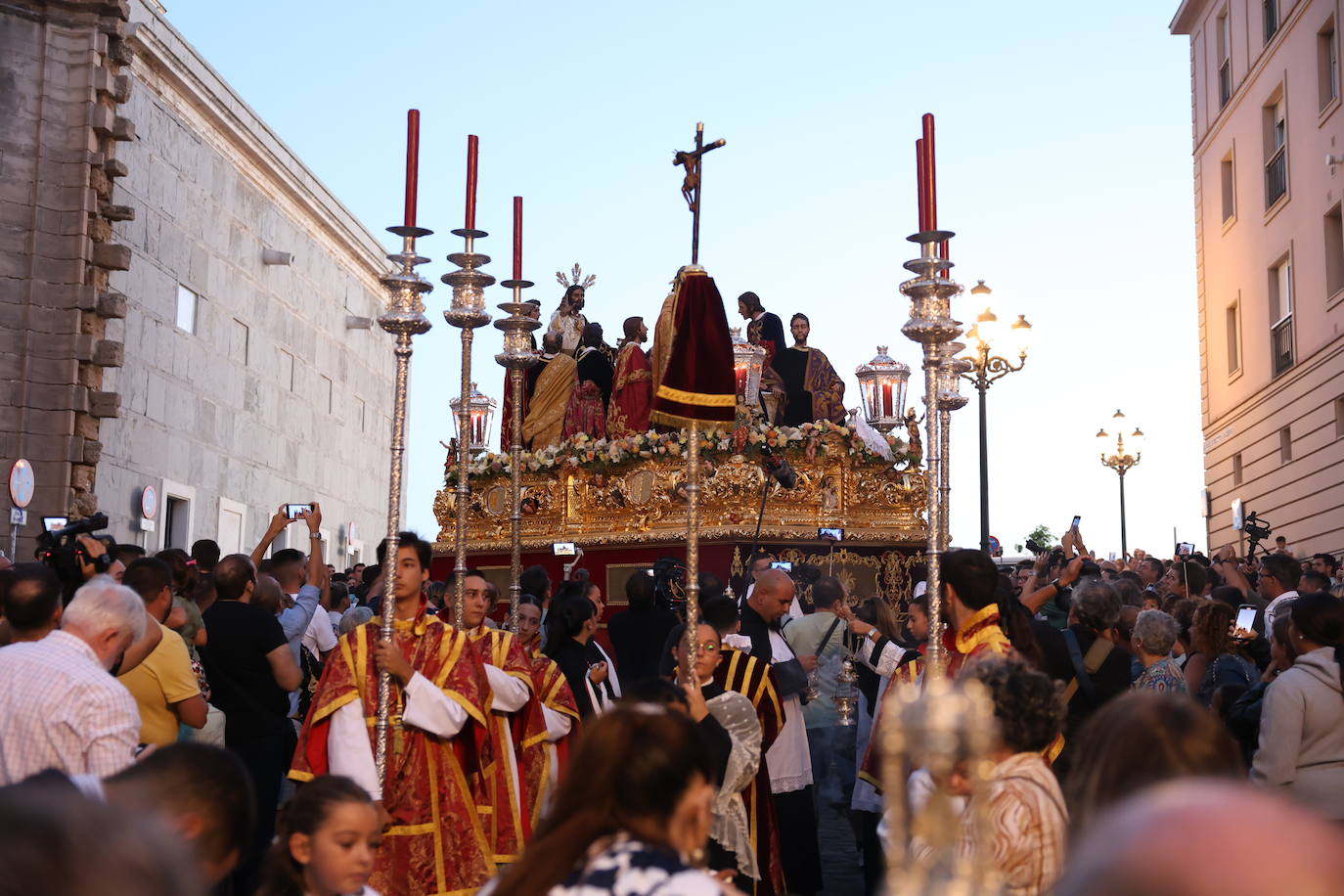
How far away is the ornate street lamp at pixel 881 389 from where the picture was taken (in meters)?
17.6

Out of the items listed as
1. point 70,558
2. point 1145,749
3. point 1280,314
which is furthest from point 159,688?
point 1280,314

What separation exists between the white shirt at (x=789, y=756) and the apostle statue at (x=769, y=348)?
948 centimetres

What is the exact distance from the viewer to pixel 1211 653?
817 centimetres

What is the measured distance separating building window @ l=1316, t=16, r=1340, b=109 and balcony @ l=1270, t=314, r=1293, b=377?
13.4 ft

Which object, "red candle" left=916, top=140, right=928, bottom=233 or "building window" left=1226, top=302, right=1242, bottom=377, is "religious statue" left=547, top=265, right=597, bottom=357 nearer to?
"red candle" left=916, top=140, right=928, bottom=233

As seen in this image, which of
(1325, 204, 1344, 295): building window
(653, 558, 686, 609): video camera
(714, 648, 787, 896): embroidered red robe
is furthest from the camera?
(1325, 204, 1344, 295): building window

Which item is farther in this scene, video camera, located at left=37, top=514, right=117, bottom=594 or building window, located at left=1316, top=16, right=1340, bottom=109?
building window, located at left=1316, top=16, right=1340, bottom=109

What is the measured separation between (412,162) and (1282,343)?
78.6 feet

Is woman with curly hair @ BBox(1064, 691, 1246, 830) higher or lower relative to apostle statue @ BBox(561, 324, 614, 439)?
lower

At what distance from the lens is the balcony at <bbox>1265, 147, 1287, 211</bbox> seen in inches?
1059

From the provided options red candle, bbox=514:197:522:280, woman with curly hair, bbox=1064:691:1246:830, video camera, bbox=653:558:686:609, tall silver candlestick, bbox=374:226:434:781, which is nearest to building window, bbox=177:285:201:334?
video camera, bbox=653:558:686:609

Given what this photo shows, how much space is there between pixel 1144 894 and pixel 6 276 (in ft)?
71.6

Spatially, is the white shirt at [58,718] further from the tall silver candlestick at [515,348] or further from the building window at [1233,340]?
the building window at [1233,340]

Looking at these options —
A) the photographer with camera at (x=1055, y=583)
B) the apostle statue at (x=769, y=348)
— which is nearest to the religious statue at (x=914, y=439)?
the apostle statue at (x=769, y=348)
